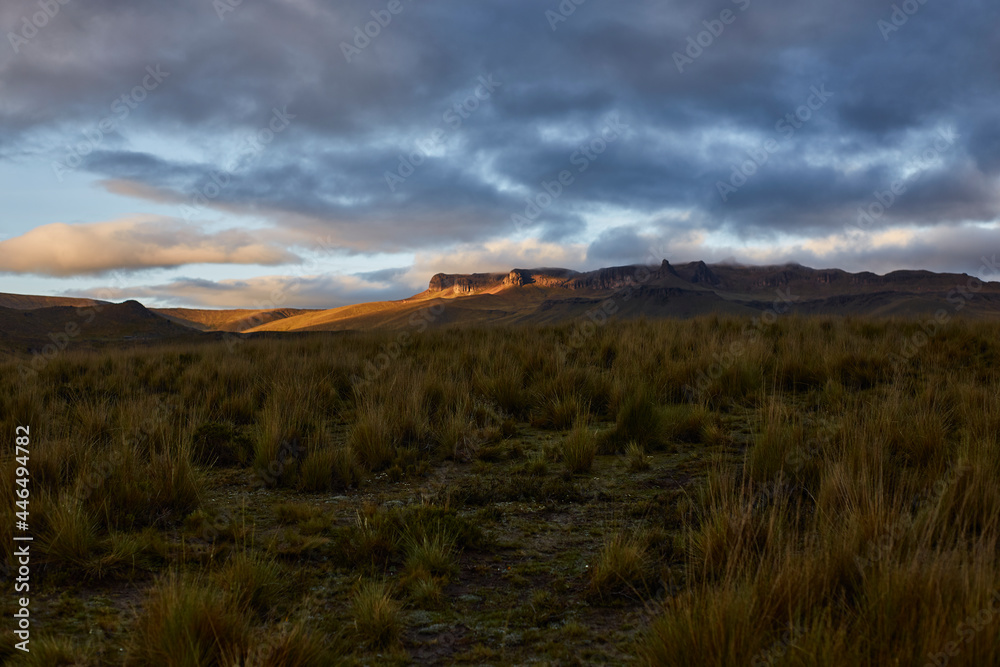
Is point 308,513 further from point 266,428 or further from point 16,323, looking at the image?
point 16,323

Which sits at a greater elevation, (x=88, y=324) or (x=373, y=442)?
(x=88, y=324)

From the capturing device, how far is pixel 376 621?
2342mm

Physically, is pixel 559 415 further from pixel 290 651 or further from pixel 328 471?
pixel 290 651

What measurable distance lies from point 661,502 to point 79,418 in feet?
19.9

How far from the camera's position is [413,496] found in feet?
13.5

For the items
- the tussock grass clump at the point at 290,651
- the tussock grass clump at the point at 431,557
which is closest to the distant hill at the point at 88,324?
the tussock grass clump at the point at 431,557

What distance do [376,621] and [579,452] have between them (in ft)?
8.55

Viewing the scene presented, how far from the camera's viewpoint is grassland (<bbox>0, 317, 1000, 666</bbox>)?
2000 millimetres

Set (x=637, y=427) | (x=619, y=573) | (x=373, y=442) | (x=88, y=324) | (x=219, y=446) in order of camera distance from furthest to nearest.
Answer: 1. (x=88, y=324)
2. (x=637, y=427)
3. (x=219, y=446)
4. (x=373, y=442)
5. (x=619, y=573)

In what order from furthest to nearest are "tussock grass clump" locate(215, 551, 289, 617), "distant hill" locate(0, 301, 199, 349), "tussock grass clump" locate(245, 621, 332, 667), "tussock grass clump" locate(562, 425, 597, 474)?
"distant hill" locate(0, 301, 199, 349), "tussock grass clump" locate(562, 425, 597, 474), "tussock grass clump" locate(215, 551, 289, 617), "tussock grass clump" locate(245, 621, 332, 667)

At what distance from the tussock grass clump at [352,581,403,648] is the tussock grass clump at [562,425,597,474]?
2400 mm

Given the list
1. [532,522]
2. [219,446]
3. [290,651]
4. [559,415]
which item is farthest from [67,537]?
[559,415]

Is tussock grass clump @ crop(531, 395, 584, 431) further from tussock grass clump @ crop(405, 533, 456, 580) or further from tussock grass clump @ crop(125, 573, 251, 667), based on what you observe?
tussock grass clump @ crop(125, 573, 251, 667)

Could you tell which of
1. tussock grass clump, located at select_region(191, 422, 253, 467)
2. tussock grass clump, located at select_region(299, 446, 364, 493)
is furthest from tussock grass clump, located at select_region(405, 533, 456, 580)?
tussock grass clump, located at select_region(191, 422, 253, 467)
